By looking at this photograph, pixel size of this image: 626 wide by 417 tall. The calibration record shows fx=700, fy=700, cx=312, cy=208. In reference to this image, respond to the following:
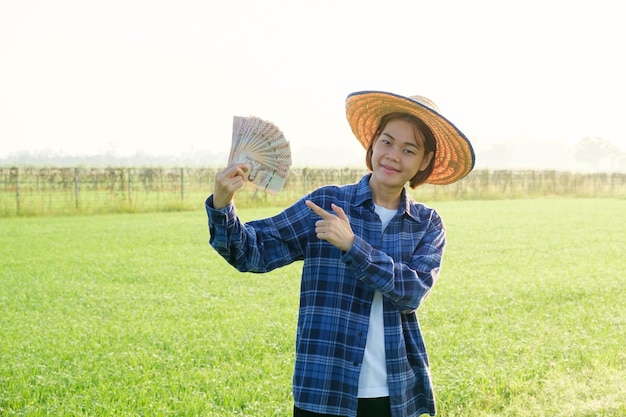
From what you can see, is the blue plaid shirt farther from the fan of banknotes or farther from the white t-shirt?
the fan of banknotes

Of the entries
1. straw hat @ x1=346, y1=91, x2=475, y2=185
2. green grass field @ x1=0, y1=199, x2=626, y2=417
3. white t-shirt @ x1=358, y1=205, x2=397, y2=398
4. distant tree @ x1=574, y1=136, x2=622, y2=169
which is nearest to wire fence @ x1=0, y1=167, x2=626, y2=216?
green grass field @ x1=0, y1=199, x2=626, y2=417

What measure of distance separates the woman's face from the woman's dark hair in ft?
0.07

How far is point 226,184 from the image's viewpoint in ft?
6.99

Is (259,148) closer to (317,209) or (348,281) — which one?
(317,209)

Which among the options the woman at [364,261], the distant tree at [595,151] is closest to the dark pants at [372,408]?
the woman at [364,261]

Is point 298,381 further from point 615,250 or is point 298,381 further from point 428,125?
point 615,250

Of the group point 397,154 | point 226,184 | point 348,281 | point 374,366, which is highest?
point 397,154

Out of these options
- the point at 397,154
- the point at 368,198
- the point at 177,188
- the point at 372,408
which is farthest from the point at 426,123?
the point at 177,188

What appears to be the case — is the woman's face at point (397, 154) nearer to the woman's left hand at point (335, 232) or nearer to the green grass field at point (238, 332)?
the woman's left hand at point (335, 232)

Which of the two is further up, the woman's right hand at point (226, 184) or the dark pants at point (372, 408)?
the woman's right hand at point (226, 184)

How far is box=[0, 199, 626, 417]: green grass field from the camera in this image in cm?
459

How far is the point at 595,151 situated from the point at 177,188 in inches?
5250

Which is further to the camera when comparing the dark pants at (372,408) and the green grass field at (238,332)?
the green grass field at (238,332)

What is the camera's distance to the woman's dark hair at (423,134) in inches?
95.1
